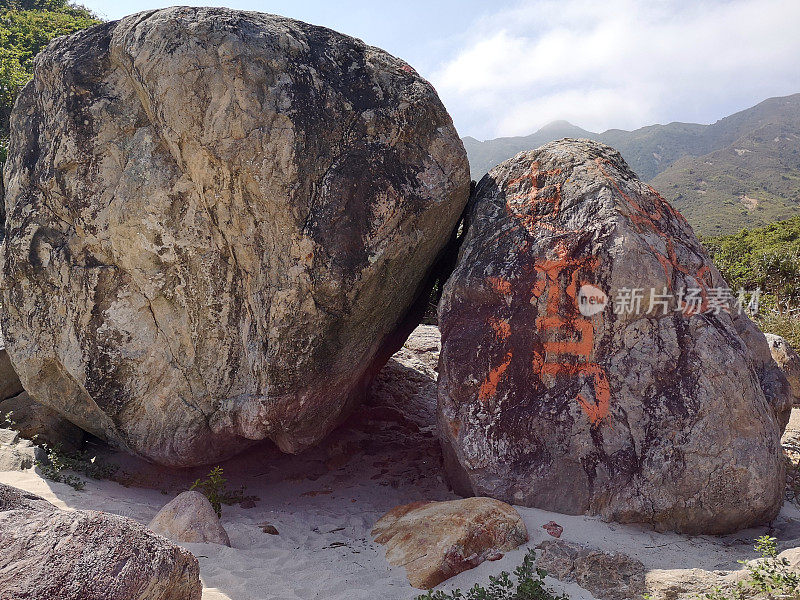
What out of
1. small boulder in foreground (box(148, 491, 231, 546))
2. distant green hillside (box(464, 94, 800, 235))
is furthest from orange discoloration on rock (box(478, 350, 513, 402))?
distant green hillside (box(464, 94, 800, 235))

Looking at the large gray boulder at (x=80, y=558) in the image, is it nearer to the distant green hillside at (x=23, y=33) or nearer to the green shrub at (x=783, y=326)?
the green shrub at (x=783, y=326)

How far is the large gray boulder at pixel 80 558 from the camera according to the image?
6.70ft

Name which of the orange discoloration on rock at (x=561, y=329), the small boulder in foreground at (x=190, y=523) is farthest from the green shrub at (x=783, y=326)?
the small boulder in foreground at (x=190, y=523)

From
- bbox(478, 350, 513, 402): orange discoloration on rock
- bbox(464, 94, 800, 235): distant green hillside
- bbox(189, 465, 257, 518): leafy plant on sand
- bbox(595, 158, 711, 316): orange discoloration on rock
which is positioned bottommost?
bbox(189, 465, 257, 518): leafy plant on sand

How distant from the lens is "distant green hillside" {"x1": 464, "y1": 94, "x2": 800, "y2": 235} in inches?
1663

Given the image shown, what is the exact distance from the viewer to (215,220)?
169 inches

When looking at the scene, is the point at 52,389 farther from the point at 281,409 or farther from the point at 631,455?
the point at 631,455

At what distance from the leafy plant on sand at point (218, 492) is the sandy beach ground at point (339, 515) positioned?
0.09m

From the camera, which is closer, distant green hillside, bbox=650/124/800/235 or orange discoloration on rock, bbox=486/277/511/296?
orange discoloration on rock, bbox=486/277/511/296

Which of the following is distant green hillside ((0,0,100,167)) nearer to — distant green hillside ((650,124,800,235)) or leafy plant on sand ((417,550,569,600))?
leafy plant on sand ((417,550,569,600))

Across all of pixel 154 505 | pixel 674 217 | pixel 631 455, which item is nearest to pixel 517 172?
pixel 674 217

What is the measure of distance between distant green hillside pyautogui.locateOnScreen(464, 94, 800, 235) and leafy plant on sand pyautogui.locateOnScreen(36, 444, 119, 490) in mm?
20405

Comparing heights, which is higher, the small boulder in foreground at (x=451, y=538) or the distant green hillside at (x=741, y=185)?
the distant green hillside at (x=741, y=185)

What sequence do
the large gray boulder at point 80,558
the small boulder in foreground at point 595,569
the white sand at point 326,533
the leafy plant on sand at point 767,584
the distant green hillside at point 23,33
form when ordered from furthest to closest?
the distant green hillside at point 23,33
the white sand at point 326,533
the small boulder in foreground at point 595,569
the leafy plant on sand at point 767,584
the large gray boulder at point 80,558
